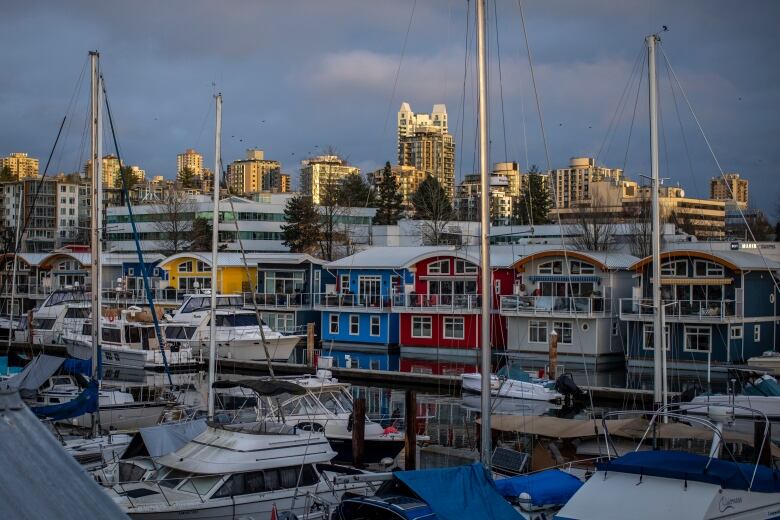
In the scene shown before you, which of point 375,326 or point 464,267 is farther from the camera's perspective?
point 375,326

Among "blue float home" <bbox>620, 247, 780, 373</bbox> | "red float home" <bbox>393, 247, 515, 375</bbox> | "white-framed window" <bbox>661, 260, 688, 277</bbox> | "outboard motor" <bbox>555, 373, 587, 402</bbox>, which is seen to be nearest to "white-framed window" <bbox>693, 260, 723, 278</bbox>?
"blue float home" <bbox>620, 247, 780, 373</bbox>

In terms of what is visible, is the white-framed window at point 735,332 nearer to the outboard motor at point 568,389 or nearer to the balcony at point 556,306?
the balcony at point 556,306

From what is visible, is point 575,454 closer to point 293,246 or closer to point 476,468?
point 476,468

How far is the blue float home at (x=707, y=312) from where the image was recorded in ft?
148

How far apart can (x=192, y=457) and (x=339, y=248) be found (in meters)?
67.7

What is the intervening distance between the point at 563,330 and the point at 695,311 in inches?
264

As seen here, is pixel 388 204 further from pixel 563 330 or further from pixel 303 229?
pixel 563 330

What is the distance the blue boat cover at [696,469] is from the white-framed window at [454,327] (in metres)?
36.4

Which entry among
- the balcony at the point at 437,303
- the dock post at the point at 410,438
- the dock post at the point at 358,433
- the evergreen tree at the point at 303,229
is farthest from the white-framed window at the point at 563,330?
the evergreen tree at the point at 303,229

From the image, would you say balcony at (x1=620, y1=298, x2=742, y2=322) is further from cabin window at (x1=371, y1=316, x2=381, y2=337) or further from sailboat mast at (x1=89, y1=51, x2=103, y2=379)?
sailboat mast at (x1=89, y1=51, x2=103, y2=379)

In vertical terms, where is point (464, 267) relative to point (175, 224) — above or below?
below

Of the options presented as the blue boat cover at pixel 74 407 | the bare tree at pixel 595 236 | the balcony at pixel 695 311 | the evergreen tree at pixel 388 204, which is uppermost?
the evergreen tree at pixel 388 204

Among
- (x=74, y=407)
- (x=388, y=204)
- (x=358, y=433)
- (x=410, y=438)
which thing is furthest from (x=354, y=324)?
(x=388, y=204)

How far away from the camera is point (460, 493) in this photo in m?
14.9
